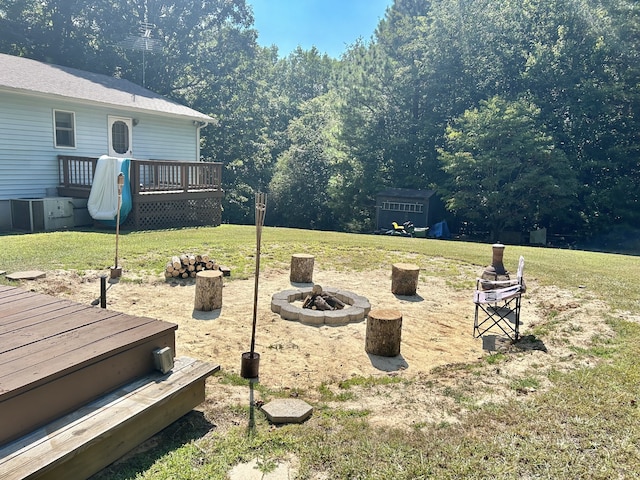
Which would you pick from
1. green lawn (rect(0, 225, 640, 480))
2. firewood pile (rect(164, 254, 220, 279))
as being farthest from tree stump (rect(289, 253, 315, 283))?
green lawn (rect(0, 225, 640, 480))

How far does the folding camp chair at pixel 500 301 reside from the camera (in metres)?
5.44

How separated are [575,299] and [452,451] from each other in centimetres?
513

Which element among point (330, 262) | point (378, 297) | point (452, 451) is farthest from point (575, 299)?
point (452, 451)

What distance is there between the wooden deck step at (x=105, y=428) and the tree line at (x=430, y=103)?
832 inches

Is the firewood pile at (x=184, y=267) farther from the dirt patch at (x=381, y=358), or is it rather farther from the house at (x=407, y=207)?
the house at (x=407, y=207)

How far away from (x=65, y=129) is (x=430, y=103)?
777 inches

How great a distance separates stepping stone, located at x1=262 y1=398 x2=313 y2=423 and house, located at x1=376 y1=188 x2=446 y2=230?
20.6 metres

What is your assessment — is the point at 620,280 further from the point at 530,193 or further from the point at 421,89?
the point at 421,89

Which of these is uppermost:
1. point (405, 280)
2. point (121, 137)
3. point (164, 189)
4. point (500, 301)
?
point (121, 137)

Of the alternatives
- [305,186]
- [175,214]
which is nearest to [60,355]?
[175,214]

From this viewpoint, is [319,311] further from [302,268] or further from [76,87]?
[76,87]

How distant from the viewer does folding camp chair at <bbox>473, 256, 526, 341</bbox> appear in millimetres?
5441

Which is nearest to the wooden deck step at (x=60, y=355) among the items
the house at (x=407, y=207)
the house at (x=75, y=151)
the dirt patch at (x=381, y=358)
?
the dirt patch at (x=381, y=358)

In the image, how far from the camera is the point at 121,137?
51.8 ft
